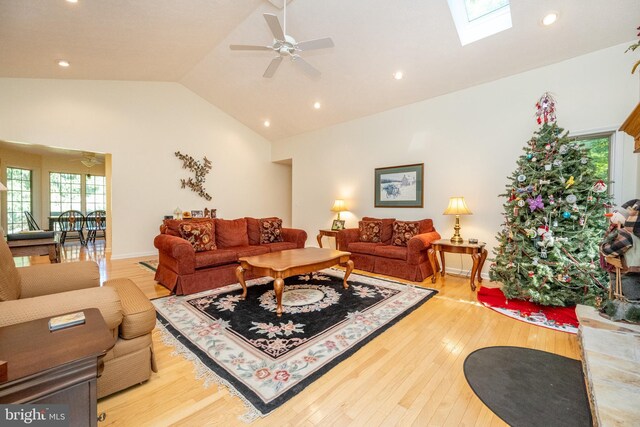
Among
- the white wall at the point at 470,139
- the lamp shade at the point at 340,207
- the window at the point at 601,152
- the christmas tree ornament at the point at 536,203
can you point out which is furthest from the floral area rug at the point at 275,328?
the window at the point at 601,152

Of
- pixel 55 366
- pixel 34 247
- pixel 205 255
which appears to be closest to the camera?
pixel 55 366

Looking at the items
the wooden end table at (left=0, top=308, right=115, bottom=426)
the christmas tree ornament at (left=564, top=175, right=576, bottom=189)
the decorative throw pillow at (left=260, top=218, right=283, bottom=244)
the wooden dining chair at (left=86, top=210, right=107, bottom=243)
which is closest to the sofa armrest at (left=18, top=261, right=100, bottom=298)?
the wooden end table at (left=0, top=308, right=115, bottom=426)

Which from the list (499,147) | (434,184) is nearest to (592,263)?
(499,147)

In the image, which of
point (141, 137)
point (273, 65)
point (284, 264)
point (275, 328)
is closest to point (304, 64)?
point (273, 65)

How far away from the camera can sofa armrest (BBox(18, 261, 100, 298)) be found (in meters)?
1.76

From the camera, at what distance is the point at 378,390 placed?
1.64 metres

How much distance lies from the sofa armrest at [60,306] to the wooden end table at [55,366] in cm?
21

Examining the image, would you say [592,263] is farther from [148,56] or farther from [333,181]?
[148,56]

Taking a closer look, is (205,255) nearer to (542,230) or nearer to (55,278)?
(55,278)

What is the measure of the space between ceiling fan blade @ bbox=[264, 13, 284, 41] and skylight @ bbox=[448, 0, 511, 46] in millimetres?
2023

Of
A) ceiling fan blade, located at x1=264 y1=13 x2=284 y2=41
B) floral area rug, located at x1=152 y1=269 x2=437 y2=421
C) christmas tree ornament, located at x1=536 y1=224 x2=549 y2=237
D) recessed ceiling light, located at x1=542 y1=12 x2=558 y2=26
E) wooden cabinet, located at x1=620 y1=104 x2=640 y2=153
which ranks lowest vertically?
floral area rug, located at x1=152 y1=269 x2=437 y2=421

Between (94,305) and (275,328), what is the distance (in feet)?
4.58

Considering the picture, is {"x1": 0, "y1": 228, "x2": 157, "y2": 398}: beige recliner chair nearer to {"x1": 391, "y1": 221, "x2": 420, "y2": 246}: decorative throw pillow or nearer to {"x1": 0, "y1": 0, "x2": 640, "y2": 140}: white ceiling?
{"x1": 0, "y1": 0, "x2": 640, "y2": 140}: white ceiling

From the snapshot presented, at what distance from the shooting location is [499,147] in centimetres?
388
